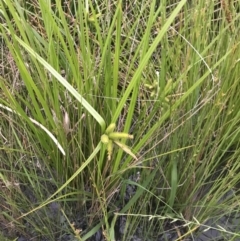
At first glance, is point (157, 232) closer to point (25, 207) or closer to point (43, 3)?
point (25, 207)

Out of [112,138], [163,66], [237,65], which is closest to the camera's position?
[112,138]

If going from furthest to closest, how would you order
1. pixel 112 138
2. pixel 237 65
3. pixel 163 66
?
pixel 237 65 < pixel 163 66 < pixel 112 138

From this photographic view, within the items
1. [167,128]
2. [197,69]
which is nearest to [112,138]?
[167,128]

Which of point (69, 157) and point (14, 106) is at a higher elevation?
point (14, 106)

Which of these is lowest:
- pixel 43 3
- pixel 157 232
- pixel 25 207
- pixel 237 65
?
pixel 157 232

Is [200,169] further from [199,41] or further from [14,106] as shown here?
[14,106]

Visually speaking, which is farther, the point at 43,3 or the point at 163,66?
the point at 163,66

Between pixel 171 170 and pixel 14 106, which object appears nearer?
pixel 14 106

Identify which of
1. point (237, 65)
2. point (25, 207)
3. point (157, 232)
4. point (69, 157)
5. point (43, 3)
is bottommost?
point (157, 232)

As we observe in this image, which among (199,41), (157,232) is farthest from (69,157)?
(199,41)
